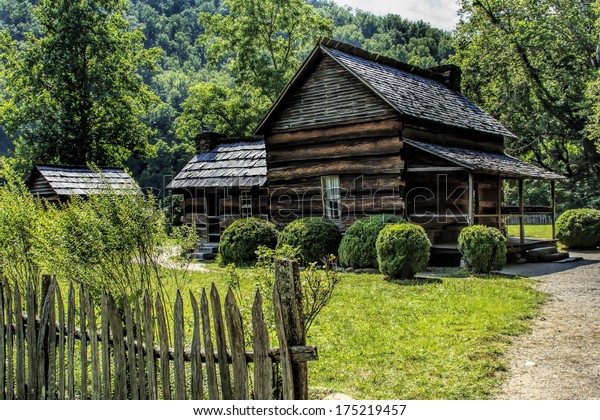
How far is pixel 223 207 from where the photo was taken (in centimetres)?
2583

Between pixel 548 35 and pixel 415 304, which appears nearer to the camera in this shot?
pixel 415 304

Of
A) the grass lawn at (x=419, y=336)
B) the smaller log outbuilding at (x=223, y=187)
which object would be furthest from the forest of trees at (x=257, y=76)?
the grass lawn at (x=419, y=336)

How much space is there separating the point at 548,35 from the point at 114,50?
91.6ft

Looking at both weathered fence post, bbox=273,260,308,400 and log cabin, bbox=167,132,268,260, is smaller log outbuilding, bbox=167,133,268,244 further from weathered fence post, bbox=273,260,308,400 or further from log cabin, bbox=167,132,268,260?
weathered fence post, bbox=273,260,308,400

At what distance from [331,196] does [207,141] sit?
1052 cm

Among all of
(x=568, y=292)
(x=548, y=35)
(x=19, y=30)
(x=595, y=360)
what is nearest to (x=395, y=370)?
(x=595, y=360)

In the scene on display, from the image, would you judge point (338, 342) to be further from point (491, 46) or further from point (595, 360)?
point (491, 46)

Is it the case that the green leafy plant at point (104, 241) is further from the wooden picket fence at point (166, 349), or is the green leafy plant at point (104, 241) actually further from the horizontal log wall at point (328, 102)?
the horizontal log wall at point (328, 102)

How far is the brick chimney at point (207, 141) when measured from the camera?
28.7 m

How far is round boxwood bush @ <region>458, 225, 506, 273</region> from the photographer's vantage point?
15.4 m

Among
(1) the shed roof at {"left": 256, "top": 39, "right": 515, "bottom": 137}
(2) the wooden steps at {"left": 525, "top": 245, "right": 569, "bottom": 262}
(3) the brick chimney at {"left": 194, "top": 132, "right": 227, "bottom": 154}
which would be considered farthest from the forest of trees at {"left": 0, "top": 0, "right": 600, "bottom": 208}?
(3) the brick chimney at {"left": 194, "top": 132, "right": 227, "bottom": 154}

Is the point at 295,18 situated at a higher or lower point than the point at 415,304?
higher

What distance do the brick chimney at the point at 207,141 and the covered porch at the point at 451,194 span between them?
42.2 ft

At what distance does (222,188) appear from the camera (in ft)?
84.3
